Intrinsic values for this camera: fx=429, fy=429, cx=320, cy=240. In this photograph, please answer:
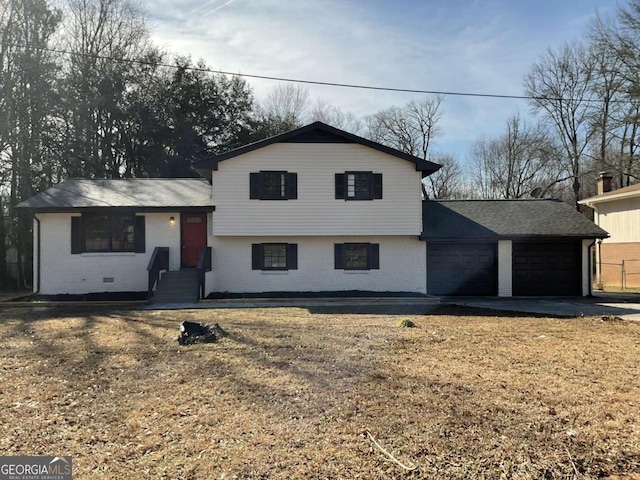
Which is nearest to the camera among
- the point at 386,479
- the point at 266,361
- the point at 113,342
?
the point at 386,479

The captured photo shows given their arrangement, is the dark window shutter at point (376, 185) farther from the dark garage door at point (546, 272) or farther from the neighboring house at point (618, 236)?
the neighboring house at point (618, 236)

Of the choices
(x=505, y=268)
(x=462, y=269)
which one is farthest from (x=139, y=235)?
(x=505, y=268)

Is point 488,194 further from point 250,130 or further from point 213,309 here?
point 213,309

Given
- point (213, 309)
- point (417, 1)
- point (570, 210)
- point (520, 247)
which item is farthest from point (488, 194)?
point (213, 309)

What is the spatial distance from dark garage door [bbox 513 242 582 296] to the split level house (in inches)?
1.5

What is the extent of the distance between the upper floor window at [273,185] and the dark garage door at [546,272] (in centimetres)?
904

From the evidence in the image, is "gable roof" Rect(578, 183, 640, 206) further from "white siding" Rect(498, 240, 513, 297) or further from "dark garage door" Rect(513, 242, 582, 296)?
"white siding" Rect(498, 240, 513, 297)

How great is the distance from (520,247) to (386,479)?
15.1 metres

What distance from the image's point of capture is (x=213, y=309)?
12.8 metres

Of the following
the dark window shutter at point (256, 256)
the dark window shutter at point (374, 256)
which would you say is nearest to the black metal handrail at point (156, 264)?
the dark window shutter at point (256, 256)

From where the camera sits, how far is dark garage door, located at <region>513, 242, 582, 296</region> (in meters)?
16.5

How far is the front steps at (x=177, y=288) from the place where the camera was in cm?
1405

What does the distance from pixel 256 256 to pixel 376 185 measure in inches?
202

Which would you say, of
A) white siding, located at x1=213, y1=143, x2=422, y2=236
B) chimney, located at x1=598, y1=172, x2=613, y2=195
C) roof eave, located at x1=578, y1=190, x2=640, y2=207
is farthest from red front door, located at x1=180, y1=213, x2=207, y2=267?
chimney, located at x1=598, y1=172, x2=613, y2=195
